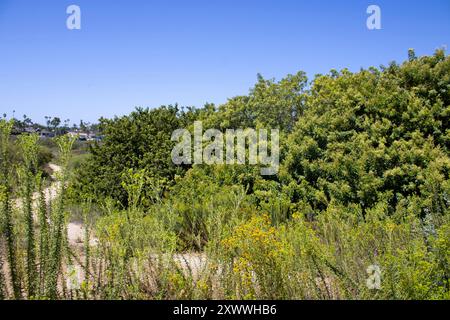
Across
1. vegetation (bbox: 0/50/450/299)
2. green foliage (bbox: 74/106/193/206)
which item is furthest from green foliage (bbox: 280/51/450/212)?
green foliage (bbox: 74/106/193/206)

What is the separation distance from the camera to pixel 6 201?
127 inches

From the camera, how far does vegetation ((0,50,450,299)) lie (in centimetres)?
346

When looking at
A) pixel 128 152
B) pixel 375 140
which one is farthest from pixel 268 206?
pixel 128 152

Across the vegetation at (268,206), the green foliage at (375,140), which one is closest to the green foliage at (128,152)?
the vegetation at (268,206)

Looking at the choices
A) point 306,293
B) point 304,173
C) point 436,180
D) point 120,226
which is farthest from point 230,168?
point 306,293

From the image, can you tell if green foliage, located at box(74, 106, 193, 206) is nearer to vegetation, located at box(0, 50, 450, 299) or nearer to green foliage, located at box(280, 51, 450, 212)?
vegetation, located at box(0, 50, 450, 299)

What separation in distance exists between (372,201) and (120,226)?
15.2 ft

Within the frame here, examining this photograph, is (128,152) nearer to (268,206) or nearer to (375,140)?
(268,206)

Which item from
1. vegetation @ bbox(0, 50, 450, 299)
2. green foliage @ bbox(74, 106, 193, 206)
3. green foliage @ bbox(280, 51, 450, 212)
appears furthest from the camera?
green foliage @ bbox(74, 106, 193, 206)

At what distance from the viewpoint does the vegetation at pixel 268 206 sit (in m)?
3.46

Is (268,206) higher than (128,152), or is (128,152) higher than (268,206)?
(128,152)

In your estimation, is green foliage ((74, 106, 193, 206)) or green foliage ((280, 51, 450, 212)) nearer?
green foliage ((280, 51, 450, 212))

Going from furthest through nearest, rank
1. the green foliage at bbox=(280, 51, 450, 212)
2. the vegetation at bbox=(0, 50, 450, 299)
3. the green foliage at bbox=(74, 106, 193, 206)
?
the green foliage at bbox=(74, 106, 193, 206) → the green foliage at bbox=(280, 51, 450, 212) → the vegetation at bbox=(0, 50, 450, 299)

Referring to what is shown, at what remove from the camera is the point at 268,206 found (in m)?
7.33
